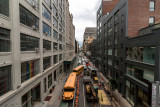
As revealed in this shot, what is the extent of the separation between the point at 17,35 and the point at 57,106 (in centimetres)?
1349

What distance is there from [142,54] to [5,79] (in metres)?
19.5

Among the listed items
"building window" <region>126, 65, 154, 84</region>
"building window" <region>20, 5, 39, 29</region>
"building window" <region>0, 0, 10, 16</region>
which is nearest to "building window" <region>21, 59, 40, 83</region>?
"building window" <region>20, 5, 39, 29</region>

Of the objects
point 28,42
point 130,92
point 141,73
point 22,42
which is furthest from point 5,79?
point 130,92

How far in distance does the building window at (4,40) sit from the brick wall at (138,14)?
2117 cm

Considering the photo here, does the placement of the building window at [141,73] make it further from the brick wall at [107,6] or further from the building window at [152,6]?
the brick wall at [107,6]

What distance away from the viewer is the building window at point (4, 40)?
805 cm

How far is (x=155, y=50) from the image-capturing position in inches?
432

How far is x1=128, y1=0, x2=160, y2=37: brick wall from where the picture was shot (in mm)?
17594

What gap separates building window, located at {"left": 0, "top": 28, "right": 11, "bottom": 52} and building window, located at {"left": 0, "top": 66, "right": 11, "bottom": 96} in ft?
6.67

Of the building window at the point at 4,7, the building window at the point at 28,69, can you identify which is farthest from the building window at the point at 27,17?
the building window at the point at 28,69

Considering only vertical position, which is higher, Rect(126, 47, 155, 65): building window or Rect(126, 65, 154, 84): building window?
Rect(126, 47, 155, 65): building window

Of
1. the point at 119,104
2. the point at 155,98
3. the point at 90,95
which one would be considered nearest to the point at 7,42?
the point at 155,98

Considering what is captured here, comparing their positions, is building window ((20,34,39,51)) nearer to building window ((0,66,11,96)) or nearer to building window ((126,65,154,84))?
building window ((0,66,11,96))

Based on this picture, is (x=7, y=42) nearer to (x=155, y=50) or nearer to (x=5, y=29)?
(x=5, y=29)
